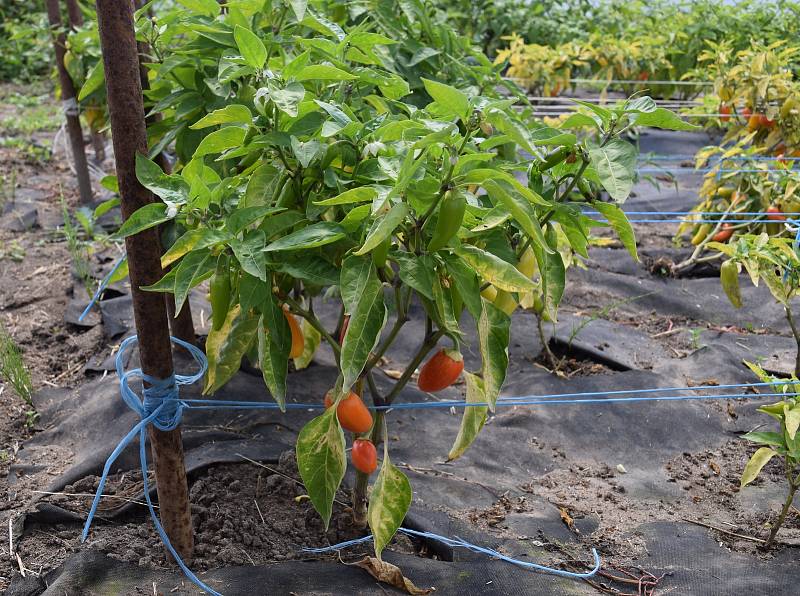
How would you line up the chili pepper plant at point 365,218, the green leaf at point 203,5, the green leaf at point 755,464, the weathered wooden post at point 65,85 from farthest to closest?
the weathered wooden post at point 65,85
the green leaf at point 755,464
the green leaf at point 203,5
the chili pepper plant at point 365,218

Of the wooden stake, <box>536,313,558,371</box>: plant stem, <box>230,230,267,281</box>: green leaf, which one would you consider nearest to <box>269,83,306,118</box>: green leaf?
<box>230,230,267,281</box>: green leaf

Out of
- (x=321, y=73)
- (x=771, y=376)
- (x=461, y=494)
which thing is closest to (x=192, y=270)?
(x=321, y=73)

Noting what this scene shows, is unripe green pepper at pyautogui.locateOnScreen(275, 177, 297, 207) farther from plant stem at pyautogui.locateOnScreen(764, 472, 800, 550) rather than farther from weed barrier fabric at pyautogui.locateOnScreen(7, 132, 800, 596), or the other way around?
plant stem at pyautogui.locateOnScreen(764, 472, 800, 550)

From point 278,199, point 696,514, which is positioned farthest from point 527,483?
point 278,199

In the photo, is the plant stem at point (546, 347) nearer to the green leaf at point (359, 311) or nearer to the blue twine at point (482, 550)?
the blue twine at point (482, 550)

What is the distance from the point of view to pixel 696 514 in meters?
2.32

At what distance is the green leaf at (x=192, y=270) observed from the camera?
1.45m

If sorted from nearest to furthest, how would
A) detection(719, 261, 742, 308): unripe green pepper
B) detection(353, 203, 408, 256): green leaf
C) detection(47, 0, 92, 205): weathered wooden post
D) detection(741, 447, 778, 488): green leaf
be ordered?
detection(353, 203, 408, 256): green leaf < detection(741, 447, 778, 488): green leaf < detection(719, 261, 742, 308): unripe green pepper < detection(47, 0, 92, 205): weathered wooden post

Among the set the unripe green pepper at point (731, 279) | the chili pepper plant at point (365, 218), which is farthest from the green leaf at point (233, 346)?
the unripe green pepper at point (731, 279)

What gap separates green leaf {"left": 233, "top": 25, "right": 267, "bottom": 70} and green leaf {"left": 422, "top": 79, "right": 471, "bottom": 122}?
1.24 ft

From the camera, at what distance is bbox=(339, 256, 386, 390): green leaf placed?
143cm

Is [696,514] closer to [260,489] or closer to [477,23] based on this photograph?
[260,489]

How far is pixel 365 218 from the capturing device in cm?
149

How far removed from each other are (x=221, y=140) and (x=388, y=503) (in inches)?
31.8
